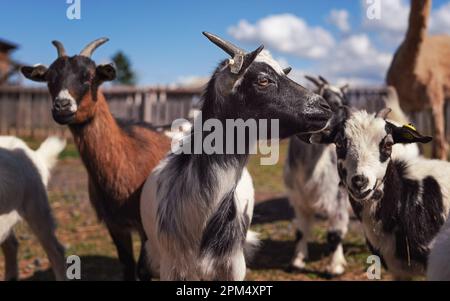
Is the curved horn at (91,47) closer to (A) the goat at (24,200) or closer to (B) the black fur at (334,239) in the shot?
(A) the goat at (24,200)

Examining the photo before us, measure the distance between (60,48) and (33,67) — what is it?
342 millimetres

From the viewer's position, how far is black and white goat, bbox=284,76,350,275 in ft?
20.0

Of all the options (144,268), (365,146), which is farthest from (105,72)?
(365,146)

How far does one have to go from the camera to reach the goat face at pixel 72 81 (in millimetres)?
4316

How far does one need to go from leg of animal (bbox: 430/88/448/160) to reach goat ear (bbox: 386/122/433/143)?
4932 millimetres

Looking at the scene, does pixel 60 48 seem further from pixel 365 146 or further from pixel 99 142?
pixel 365 146

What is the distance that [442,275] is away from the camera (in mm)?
2648

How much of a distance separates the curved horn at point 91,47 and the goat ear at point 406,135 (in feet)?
10.1

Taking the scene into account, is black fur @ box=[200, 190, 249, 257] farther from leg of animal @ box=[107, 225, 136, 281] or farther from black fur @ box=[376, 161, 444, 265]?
leg of animal @ box=[107, 225, 136, 281]

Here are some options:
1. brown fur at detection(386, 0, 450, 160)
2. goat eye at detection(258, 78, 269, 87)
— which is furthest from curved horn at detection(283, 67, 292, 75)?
brown fur at detection(386, 0, 450, 160)

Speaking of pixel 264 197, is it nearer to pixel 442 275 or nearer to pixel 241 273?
pixel 241 273

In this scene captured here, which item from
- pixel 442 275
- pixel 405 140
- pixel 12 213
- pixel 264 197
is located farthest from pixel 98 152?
pixel 264 197

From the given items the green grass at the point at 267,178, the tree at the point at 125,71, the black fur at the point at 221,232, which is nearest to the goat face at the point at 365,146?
the black fur at the point at 221,232
